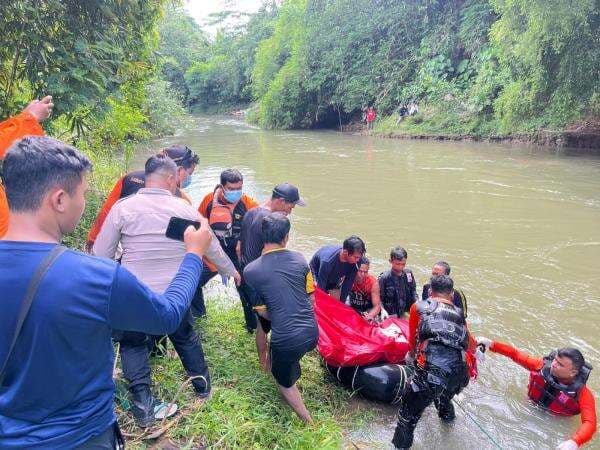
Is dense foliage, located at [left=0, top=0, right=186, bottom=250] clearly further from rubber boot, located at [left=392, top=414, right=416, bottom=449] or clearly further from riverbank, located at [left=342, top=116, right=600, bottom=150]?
riverbank, located at [left=342, top=116, right=600, bottom=150]

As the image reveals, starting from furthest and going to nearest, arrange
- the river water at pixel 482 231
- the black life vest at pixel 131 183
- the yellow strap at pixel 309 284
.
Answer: the river water at pixel 482 231 < the black life vest at pixel 131 183 < the yellow strap at pixel 309 284

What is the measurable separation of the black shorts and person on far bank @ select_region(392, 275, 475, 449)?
76cm

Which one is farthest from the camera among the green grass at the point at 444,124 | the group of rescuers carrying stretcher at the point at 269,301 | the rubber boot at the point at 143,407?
the green grass at the point at 444,124

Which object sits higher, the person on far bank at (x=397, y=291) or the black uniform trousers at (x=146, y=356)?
the black uniform trousers at (x=146, y=356)

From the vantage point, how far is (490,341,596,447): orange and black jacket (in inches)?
135

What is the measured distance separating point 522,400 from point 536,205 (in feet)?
24.4

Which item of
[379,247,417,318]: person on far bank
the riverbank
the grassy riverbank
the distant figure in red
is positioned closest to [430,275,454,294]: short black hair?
[379,247,417,318]: person on far bank

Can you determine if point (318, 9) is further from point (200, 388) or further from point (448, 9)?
point (200, 388)

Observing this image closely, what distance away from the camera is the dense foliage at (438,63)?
43.5 feet

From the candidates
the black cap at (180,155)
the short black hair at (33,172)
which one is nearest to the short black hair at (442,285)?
the black cap at (180,155)

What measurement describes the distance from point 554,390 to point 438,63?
23.3m

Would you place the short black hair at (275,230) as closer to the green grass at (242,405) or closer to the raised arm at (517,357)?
the green grass at (242,405)

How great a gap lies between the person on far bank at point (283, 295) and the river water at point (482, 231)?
0.81 meters

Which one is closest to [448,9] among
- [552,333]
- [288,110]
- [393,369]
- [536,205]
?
[288,110]
